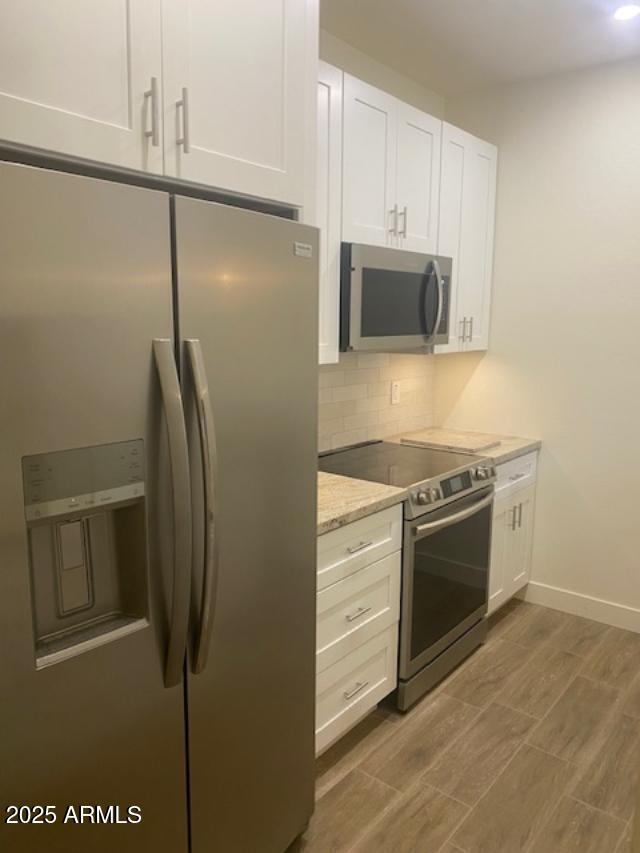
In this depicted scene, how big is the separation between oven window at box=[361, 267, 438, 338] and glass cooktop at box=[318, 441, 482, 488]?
0.57m

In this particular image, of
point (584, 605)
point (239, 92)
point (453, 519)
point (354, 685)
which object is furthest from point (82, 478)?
point (584, 605)

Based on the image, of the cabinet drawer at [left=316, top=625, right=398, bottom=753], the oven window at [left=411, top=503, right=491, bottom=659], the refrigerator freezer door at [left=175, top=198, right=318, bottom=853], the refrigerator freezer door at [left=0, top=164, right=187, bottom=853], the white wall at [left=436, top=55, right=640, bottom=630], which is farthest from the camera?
the white wall at [left=436, top=55, right=640, bottom=630]

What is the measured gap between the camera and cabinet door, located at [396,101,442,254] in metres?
2.56

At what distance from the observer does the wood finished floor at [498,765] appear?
189 centimetres

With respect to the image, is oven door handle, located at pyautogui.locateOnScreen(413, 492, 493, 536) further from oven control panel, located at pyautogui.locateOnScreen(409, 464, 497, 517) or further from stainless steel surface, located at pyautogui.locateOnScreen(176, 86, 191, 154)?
stainless steel surface, located at pyautogui.locateOnScreen(176, 86, 191, 154)

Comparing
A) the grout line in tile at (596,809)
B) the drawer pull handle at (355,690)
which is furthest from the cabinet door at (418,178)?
the grout line in tile at (596,809)

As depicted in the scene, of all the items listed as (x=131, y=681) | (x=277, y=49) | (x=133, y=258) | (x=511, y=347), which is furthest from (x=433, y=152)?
(x=131, y=681)

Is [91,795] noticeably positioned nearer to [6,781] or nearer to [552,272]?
[6,781]

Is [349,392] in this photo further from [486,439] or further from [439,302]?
[486,439]

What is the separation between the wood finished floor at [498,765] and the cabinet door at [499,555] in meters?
0.26

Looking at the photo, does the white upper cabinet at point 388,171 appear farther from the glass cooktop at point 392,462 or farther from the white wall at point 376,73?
the glass cooktop at point 392,462

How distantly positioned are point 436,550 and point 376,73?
88.5 inches

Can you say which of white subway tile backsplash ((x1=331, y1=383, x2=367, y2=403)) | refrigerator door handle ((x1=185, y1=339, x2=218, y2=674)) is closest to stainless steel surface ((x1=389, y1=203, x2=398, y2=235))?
white subway tile backsplash ((x1=331, y1=383, x2=367, y2=403))

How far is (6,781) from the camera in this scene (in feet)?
3.45
